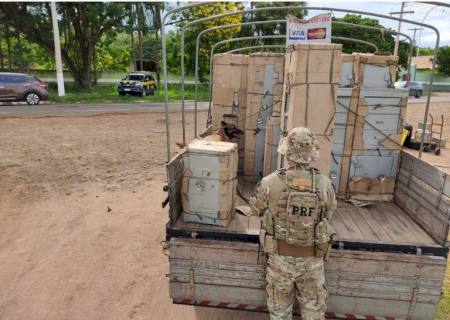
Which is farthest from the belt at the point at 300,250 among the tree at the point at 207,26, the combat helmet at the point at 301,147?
the tree at the point at 207,26

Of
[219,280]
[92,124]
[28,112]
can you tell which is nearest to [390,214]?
[219,280]

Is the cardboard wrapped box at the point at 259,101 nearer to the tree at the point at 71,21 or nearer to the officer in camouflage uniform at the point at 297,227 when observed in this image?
the officer in camouflage uniform at the point at 297,227

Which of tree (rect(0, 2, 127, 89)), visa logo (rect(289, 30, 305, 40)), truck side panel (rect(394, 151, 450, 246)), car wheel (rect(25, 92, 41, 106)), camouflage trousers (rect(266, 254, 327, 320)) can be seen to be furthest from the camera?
tree (rect(0, 2, 127, 89))

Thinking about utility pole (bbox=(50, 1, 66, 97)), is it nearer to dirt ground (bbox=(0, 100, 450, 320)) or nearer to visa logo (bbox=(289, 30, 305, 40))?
dirt ground (bbox=(0, 100, 450, 320))

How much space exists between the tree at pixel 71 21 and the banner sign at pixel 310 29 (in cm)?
2334

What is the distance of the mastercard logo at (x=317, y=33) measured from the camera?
4.44 meters

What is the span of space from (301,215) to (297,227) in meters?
0.10

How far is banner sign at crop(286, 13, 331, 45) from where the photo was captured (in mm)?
4418

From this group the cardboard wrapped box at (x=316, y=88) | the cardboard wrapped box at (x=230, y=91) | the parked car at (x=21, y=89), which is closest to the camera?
the cardboard wrapped box at (x=316, y=88)

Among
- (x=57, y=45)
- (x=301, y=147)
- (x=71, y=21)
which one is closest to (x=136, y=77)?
(x=71, y=21)

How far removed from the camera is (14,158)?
31.5ft

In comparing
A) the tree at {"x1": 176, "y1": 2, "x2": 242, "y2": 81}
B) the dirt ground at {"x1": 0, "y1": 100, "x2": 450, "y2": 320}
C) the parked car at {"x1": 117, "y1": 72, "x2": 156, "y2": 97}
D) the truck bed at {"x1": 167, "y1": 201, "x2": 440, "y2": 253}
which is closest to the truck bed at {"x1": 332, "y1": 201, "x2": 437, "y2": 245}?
the truck bed at {"x1": 167, "y1": 201, "x2": 440, "y2": 253}

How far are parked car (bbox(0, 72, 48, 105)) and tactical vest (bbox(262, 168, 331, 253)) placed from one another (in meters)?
19.5

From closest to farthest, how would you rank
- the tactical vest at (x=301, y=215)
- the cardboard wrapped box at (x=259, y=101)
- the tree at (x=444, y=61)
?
the tactical vest at (x=301, y=215), the cardboard wrapped box at (x=259, y=101), the tree at (x=444, y=61)
